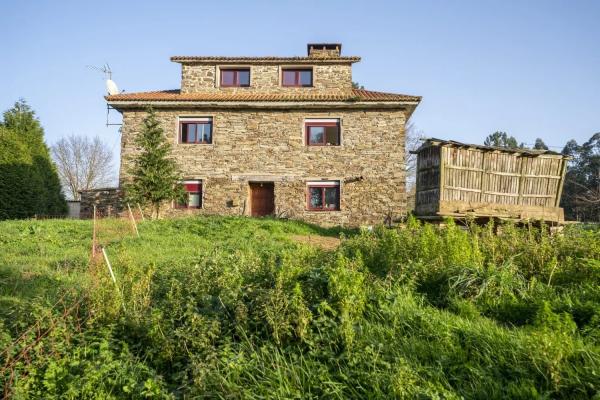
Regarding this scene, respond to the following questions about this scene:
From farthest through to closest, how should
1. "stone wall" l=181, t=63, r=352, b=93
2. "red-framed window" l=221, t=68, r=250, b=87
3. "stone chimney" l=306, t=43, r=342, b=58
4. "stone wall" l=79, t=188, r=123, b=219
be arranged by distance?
"stone chimney" l=306, t=43, r=342, b=58 < "red-framed window" l=221, t=68, r=250, b=87 < "stone wall" l=181, t=63, r=352, b=93 < "stone wall" l=79, t=188, r=123, b=219

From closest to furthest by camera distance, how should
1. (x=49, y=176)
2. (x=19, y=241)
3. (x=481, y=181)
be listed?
(x=19, y=241) → (x=481, y=181) → (x=49, y=176)

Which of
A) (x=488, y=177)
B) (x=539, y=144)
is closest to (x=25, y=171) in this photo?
(x=488, y=177)

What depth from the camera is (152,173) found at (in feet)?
52.7

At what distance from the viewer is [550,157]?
46.1 feet

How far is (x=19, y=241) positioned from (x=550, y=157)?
16055 millimetres

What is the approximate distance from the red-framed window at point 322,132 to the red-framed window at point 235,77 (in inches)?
144

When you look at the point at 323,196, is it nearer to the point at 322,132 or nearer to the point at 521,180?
the point at 322,132

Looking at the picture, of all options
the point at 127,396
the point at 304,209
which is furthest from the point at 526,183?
the point at 127,396

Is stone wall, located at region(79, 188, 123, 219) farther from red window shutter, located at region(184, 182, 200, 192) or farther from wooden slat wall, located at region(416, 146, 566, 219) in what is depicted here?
wooden slat wall, located at region(416, 146, 566, 219)

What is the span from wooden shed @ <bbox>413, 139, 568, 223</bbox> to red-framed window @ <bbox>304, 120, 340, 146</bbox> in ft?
15.5

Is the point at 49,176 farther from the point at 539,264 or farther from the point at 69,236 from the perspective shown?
the point at 539,264

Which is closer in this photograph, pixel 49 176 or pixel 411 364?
pixel 411 364

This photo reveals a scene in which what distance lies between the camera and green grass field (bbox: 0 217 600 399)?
330 cm

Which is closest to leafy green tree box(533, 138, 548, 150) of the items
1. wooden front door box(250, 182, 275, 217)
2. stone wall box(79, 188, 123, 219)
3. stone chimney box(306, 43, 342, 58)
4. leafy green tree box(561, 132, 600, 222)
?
leafy green tree box(561, 132, 600, 222)
